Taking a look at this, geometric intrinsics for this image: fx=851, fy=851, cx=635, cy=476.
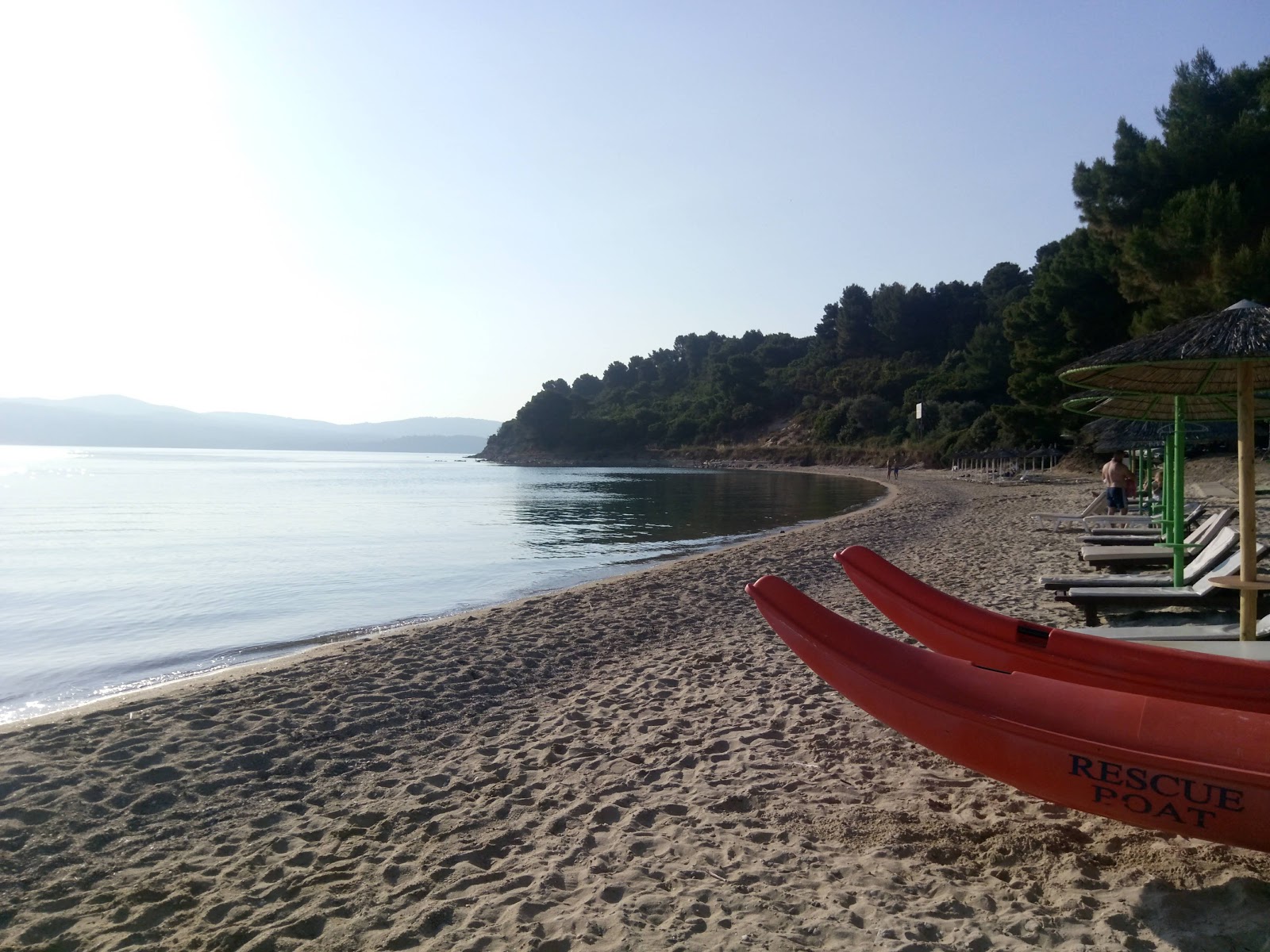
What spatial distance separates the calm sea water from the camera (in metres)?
9.46

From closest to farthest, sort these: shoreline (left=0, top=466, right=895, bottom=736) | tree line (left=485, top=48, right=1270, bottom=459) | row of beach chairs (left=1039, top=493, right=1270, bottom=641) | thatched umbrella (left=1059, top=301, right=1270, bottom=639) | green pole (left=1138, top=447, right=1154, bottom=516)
A: thatched umbrella (left=1059, top=301, right=1270, bottom=639), shoreline (left=0, top=466, right=895, bottom=736), row of beach chairs (left=1039, top=493, right=1270, bottom=641), green pole (left=1138, top=447, right=1154, bottom=516), tree line (left=485, top=48, right=1270, bottom=459)

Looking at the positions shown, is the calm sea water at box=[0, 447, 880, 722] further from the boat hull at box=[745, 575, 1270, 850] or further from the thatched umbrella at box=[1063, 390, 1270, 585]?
the thatched umbrella at box=[1063, 390, 1270, 585]

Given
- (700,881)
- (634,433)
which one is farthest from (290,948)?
(634,433)

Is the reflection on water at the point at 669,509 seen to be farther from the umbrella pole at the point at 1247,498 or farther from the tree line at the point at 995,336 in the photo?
the umbrella pole at the point at 1247,498

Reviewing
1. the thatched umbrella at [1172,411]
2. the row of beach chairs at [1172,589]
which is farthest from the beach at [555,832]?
the thatched umbrella at [1172,411]

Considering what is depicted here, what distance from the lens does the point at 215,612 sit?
11617 millimetres

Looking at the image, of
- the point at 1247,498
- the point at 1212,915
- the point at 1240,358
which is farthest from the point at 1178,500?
the point at 1212,915

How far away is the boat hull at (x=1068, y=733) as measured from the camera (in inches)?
95.5

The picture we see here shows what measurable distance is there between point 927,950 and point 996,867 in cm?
65

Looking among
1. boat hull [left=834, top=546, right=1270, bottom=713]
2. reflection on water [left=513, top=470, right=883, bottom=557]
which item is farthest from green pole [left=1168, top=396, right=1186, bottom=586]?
reflection on water [left=513, top=470, right=883, bottom=557]

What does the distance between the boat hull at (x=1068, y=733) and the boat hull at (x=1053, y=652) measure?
1.39 feet

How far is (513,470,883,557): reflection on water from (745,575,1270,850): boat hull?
13.9 metres

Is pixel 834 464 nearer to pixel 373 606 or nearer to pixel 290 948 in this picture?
pixel 373 606

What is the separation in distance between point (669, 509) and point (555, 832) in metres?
25.8
